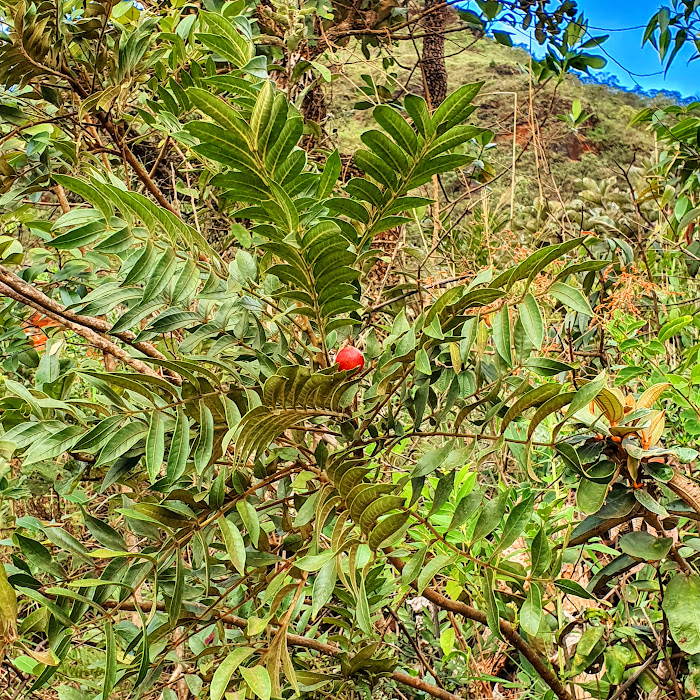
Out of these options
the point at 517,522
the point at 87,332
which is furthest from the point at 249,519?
the point at 87,332

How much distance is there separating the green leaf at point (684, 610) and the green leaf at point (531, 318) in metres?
0.31

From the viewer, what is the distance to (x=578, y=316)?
1.28 metres

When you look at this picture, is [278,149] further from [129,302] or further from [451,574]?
[451,574]

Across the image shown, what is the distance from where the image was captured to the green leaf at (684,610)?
632 mm

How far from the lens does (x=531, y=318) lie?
Answer: 0.56m

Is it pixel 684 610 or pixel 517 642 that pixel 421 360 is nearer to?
pixel 684 610

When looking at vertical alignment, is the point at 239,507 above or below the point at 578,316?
below

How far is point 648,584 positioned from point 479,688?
2.10 ft

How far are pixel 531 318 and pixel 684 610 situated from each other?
34 cm

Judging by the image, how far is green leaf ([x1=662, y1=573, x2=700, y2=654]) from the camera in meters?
0.63

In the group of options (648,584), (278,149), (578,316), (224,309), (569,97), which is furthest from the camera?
(569,97)

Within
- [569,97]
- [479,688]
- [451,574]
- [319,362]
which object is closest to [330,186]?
[319,362]

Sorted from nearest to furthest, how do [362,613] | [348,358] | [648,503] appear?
[362,613]
[648,503]
[348,358]

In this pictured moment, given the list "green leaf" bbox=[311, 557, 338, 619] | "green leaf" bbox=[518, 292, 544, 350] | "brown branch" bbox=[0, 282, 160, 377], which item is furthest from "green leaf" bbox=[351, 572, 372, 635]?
"brown branch" bbox=[0, 282, 160, 377]
